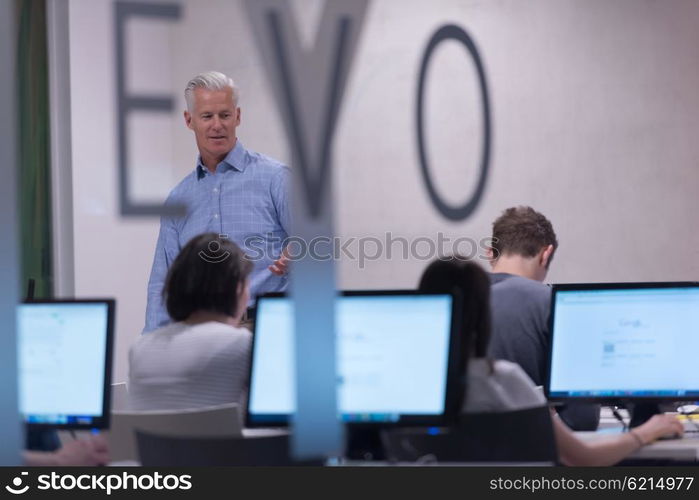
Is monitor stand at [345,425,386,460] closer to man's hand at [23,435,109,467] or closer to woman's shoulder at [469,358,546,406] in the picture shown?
woman's shoulder at [469,358,546,406]

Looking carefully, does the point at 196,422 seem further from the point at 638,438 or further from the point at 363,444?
the point at 638,438

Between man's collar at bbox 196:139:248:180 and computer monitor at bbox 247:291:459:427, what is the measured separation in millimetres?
1359

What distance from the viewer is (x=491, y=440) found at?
2.04m

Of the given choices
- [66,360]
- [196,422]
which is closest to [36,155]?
[66,360]

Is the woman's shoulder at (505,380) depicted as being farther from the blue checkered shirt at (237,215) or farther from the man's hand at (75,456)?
the blue checkered shirt at (237,215)

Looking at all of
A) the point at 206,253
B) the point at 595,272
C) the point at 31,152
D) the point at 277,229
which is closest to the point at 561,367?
the point at 206,253

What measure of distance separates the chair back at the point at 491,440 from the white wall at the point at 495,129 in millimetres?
2809

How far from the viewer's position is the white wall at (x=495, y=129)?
4820 mm

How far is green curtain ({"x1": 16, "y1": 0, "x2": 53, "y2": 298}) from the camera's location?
476 cm

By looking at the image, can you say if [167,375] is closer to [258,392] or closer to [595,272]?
[258,392]

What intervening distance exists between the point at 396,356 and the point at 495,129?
305 centimetres

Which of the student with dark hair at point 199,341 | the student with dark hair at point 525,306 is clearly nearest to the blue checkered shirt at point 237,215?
the student with dark hair at point 525,306

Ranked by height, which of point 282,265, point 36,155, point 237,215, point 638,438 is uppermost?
point 36,155

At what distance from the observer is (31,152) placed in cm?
492
